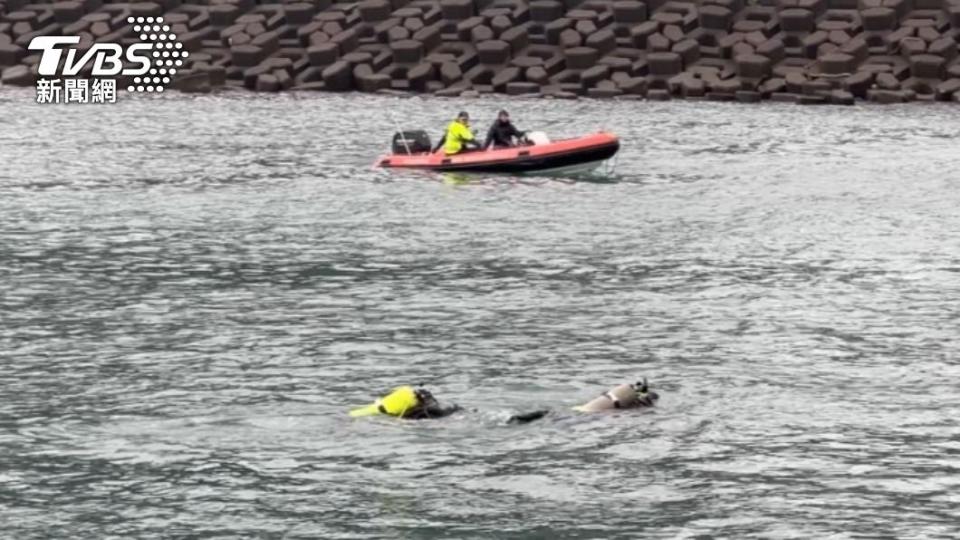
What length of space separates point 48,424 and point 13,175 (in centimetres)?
2472

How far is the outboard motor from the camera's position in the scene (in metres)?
45.1

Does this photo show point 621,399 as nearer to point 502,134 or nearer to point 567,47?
point 502,134

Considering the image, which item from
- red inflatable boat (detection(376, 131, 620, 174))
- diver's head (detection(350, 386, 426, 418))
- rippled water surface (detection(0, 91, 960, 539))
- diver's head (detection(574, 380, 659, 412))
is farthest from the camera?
red inflatable boat (detection(376, 131, 620, 174))

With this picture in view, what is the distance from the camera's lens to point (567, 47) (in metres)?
62.4

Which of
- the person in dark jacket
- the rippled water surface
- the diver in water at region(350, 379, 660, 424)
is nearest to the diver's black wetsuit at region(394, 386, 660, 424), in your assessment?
the diver in water at region(350, 379, 660, 424)

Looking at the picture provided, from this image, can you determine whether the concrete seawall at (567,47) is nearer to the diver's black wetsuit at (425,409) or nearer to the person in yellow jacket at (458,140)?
the person in yellow jacket at (458,140)

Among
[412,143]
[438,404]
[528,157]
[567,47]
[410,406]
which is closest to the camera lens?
[410,406]

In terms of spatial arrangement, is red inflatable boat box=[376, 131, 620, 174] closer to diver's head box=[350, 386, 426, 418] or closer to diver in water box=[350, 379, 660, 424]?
diver in water box=[350, 379, 660, 424]

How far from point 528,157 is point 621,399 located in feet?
68.4

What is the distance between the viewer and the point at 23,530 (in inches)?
725

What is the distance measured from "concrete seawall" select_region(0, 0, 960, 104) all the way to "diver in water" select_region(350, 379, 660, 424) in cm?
3636

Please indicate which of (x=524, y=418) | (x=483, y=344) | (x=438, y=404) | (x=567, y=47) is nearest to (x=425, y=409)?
(x=438, y=404)

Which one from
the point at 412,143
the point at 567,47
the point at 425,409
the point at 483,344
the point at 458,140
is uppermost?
the point at 425,409

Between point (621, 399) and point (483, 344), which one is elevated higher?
point (621, 399)
